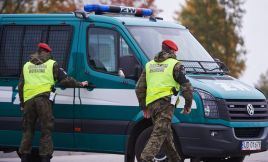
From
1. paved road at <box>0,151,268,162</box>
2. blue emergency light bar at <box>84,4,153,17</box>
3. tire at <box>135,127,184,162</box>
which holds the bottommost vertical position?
paved road at <box>0,151,268,162</box>

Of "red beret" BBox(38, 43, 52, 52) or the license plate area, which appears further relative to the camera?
"red beret" BBox(38, 43, 52, 52)

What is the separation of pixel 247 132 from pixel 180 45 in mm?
1769

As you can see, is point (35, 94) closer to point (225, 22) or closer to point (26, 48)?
point (26, 48)

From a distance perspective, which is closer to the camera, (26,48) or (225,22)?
(26,48)

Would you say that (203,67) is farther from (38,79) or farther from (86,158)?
(86,158)

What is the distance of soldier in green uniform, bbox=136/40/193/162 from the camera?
1137cm

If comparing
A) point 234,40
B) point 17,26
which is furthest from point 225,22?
point 17,26

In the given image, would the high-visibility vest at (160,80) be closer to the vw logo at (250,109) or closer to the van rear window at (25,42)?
the vw logo at (250,109)

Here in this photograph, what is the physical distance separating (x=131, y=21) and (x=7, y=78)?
7.28ft

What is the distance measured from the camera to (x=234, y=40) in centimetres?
5675

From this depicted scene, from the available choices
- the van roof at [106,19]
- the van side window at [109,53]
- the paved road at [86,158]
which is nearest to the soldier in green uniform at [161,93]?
the van side window at [109,53]

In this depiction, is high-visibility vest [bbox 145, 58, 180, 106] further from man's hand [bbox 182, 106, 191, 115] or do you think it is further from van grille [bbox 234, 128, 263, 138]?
van grille [bbox 234, 128, 263, 138]

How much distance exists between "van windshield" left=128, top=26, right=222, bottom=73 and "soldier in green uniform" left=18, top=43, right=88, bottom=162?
1035 mm

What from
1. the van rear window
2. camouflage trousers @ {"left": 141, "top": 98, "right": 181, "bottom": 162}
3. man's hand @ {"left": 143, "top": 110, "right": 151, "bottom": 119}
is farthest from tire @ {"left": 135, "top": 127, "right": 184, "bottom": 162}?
the van rear window
